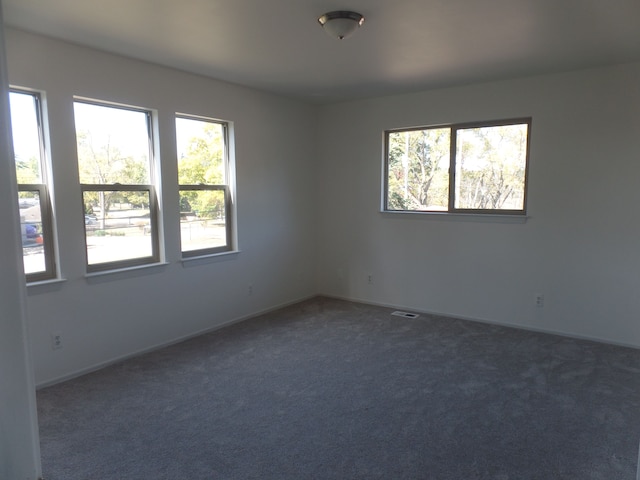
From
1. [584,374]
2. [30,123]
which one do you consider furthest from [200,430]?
[584,374]

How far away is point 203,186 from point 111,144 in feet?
3.21

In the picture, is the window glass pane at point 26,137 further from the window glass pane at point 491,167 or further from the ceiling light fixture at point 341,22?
the window glass pane at point 491,167

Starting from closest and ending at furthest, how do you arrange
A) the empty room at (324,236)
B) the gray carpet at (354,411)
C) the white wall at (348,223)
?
the gray carpet at (354,411)
the empty room at (324,236)
the white wall at (348,223)

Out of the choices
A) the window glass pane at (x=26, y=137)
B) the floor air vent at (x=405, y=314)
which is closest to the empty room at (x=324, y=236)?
the window glass pane at (x=26, y=137)

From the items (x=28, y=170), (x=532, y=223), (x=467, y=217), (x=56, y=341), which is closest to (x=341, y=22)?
(x=28, y=170)

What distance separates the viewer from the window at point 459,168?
4.34 metres

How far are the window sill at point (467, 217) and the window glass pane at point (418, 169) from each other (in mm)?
104

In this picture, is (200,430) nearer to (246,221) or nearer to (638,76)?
(246,221)

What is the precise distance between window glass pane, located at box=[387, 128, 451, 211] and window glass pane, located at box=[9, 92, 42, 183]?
141 inches

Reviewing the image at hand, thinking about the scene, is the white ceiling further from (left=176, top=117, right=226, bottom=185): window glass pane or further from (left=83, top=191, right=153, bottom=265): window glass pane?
(left=83, top=191, right=153, bottom=265): window glass pane

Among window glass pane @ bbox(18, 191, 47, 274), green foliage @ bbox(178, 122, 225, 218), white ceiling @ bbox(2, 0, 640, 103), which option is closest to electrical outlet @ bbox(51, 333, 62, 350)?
window glass pane @ bbox(18, 191, 47, 274)

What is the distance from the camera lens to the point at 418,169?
495 cm

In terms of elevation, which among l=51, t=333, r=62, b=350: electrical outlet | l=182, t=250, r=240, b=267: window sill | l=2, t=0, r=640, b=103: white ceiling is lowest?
l=51, t=333, r=62, b=350: electrical outlet

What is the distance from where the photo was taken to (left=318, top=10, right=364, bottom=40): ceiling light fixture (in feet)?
8.38
